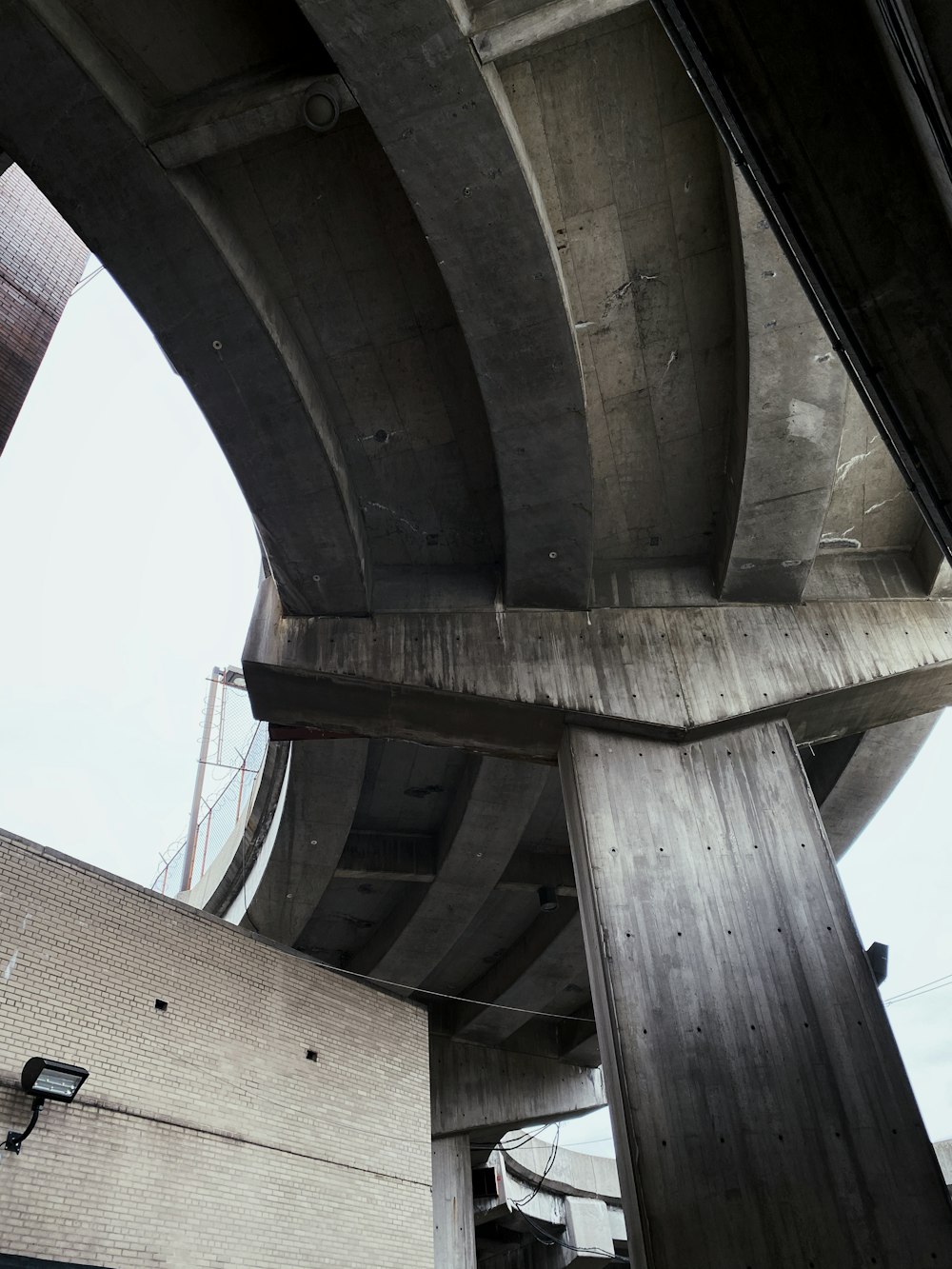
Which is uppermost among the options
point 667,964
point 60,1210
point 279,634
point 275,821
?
point 275,821

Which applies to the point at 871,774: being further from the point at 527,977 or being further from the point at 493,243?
the point at 493,243

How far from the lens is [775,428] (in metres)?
7.95

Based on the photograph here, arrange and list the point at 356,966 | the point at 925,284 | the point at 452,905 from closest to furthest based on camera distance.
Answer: the point at 925,284
the point at 452,905
the point at 356,966

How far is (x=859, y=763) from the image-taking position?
1248 centimetres

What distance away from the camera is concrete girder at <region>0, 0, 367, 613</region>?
19.3ft

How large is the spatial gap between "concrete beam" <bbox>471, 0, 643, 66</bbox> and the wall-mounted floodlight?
8700mm

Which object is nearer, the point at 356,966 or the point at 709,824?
the point at 709,824

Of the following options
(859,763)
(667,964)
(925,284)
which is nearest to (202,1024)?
(667,964)

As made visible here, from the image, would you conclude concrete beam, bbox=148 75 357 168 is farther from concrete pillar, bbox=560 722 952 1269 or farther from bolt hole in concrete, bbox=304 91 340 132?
concrete pillar, bbox=560 722 952 1269

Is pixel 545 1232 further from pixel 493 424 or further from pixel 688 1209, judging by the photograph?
pixel 493 424

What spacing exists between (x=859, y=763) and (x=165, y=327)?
1038cm

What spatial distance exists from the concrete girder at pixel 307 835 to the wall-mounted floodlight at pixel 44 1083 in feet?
15.0

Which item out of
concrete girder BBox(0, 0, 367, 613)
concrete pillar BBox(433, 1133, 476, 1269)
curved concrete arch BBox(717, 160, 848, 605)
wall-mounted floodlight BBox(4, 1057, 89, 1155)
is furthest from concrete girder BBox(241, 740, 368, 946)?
concrete pillar BBox(433, 1133, 476, 1269)

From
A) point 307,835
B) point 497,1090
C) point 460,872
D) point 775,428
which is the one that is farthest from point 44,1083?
point 497,1090
